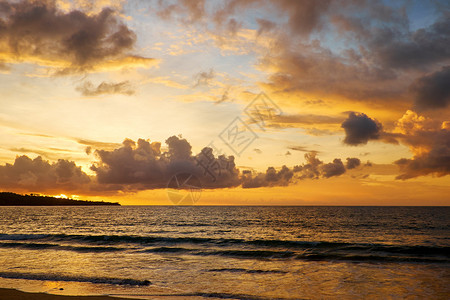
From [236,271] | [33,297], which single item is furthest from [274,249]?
[33,297]

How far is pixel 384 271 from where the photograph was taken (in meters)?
22.7

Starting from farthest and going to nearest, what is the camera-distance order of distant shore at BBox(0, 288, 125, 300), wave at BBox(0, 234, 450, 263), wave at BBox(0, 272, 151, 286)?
wave at BBox(0, 234, 450, 263), wave at BBox(0, 272, 151, 286), distant shore at BBox(0, 288, 125, 300)

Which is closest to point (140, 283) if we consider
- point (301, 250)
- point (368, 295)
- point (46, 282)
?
point (46, 282)

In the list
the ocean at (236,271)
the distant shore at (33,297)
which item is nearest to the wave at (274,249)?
the ocean at (236,271)

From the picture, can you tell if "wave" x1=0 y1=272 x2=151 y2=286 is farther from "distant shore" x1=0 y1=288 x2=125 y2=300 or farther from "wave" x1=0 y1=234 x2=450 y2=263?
"wave" x1=0 y1=234 x2=450 y2=263

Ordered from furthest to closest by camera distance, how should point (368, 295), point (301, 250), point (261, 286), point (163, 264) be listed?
point (301, 250), point (163, 264), point (261, 286), point (368, 295)

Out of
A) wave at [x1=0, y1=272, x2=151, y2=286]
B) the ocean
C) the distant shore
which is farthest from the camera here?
wave at [x1=0, y1=272, x2=151, y2=286]

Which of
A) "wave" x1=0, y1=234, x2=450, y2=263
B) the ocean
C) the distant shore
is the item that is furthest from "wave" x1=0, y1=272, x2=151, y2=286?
"wave" x1=0, y1=234, x2=450, y2=263

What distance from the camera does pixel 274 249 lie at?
3400 centimetres

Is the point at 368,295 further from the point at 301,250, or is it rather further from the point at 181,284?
the point at 301,250

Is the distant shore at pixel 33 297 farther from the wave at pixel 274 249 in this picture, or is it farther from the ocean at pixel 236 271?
the wave at pixel 274 249

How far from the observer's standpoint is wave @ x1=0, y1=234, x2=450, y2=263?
29547mm

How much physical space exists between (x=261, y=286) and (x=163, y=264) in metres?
10.4

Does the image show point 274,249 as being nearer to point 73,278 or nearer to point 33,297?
point 73,278
